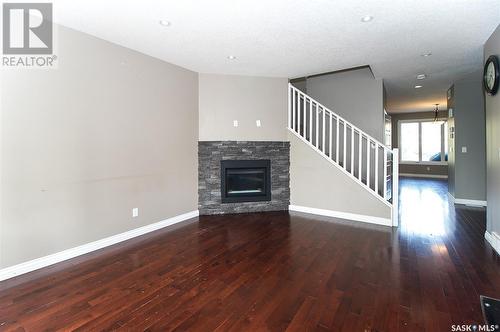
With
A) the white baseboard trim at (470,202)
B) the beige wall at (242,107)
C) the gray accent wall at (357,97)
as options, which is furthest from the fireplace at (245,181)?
the white baseboard trim at (470,202)

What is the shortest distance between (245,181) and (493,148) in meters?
3.69

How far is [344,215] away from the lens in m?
4.64

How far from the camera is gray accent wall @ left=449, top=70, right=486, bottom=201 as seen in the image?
215 inches

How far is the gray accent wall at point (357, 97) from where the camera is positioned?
524cm

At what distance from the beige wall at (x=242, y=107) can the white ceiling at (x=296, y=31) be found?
39 cm

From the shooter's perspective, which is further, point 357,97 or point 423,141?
point 423,141

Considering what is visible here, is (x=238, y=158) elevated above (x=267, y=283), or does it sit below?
above

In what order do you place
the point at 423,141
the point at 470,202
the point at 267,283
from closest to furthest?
1. the point at 267,283
2. the point at 470,202
3. the point at 423,141

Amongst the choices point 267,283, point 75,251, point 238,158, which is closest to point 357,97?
point 238,158

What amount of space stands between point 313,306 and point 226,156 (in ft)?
11.0

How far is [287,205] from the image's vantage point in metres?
5.32

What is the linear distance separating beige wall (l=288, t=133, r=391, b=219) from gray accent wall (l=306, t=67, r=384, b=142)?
1267 mm

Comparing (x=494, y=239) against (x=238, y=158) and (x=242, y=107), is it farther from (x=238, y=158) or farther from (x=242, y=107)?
(x=242, y=107)

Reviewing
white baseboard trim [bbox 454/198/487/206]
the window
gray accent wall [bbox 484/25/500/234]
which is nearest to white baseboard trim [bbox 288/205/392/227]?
gray accent wall [bbox 484/25/500/234]
